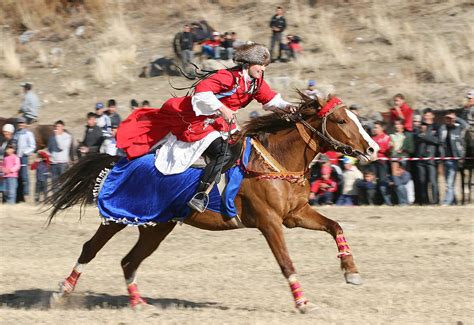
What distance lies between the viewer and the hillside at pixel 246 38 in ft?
75.1

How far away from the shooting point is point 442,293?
9.28m

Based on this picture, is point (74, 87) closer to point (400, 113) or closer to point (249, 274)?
point (400, 113)

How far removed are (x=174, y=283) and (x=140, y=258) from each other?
126 centimetres

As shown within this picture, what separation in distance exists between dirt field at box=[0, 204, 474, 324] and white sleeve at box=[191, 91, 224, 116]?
1741 mm

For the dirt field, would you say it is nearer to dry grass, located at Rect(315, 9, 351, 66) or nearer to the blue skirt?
the blue skirt

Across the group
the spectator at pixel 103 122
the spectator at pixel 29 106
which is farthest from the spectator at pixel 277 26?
the spectator at pixel 103 122

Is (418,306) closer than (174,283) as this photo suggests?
Yes

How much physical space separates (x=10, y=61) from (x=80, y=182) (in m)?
18.2

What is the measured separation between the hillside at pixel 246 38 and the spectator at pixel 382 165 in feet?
18.5

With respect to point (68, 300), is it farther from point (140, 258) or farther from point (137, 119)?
point (137, 119)

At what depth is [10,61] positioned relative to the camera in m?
26.6

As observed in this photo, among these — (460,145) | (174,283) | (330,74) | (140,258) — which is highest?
(140,258)

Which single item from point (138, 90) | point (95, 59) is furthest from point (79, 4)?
point (138, 90)

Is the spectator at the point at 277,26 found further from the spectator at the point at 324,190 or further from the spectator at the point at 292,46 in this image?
the spectator at the point at 324,190
